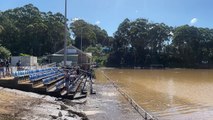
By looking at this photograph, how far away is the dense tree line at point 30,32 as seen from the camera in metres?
92.8

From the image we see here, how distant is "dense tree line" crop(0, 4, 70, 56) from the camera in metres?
92.8

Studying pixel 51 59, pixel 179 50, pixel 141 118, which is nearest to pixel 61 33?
pixel 51 59

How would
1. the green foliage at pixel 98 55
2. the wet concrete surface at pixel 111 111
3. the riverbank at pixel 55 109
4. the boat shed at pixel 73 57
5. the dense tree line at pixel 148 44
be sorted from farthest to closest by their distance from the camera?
the green foliage at pixel 98 55 → the dense tree line at pixel 148 44 → the boat shed at pixel 73 57 → the wet concrete surface at pixel 111 111 → the riverbank at pixel 55 109

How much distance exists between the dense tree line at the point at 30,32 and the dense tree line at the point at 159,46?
2403 centimetres

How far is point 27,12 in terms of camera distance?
107 metres

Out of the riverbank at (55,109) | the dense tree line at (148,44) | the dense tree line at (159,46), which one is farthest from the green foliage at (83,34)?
the riverbank at (55,109)

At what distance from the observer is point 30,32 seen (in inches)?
3720

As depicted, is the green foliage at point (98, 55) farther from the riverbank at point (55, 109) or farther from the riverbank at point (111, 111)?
the riverbank at point (111, 111)

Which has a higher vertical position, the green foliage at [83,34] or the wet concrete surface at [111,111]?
the green foliage at [83,34]

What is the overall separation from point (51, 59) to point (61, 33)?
28.3 meters

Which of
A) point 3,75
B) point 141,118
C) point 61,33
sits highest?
point 61,33

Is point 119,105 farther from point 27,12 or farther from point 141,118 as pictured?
point 27,12

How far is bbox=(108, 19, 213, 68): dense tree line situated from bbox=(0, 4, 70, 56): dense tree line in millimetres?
24026

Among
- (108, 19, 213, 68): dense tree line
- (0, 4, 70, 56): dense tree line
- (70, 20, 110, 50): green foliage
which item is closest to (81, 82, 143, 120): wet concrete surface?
(0, 4, 70, 56): dense tree line
